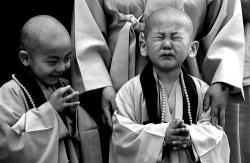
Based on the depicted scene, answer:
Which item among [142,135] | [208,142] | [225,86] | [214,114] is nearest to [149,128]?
[142,135]

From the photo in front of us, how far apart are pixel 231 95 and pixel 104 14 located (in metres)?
0.93

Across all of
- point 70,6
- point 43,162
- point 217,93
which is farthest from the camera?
point 70,6

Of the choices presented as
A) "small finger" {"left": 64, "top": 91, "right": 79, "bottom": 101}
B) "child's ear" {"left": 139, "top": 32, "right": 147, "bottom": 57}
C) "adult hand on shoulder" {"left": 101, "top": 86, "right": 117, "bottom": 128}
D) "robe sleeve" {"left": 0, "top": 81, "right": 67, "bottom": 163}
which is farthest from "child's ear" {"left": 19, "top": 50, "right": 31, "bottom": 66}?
"child's ear" {"left": 139, "top": 32, "right": 147, "bottom": 57}

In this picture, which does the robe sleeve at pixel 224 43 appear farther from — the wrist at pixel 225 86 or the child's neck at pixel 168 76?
the child's neck at pixel 168 76

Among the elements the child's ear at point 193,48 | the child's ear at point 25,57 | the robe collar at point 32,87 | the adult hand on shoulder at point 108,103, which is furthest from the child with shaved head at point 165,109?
the child's ear at point 25,57

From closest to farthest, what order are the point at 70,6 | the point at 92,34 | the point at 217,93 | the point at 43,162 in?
the point at 43,162
the point at 217,93
the point at 92,34
the point at 70,6

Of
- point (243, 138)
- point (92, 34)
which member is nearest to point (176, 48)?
point (92, 34)

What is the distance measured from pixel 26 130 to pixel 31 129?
0.03 meters

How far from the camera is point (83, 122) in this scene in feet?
12.3

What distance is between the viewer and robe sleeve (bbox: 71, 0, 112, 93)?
3759 mm

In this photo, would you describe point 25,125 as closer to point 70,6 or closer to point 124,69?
point 124,69

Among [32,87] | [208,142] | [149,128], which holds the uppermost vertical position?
[32,87]

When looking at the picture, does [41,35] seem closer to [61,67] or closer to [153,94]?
[61,67]

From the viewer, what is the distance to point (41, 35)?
11.6ft
